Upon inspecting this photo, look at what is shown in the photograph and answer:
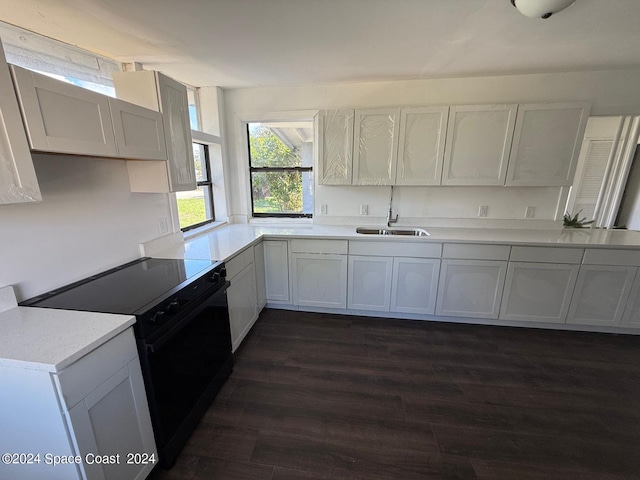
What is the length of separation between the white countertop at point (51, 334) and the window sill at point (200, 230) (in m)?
1.42

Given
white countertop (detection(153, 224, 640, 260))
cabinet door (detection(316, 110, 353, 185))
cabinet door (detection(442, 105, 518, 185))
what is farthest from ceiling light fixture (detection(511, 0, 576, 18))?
white countertop (detection(153, 224, 640, 260))

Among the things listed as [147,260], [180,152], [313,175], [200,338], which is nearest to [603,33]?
[313,175]

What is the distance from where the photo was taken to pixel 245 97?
3008 millimetres

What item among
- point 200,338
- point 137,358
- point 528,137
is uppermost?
point 528,137

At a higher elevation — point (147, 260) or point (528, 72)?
point (528, 72)

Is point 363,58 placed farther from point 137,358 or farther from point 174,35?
point 137,358

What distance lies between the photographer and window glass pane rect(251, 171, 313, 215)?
3.29 m

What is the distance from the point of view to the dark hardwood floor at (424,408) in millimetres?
1394

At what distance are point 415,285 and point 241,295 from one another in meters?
1.64

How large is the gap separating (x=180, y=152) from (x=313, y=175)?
154 centimetres

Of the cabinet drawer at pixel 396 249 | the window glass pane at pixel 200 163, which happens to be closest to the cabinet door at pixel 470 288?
the cabinet drawer at pixel 396 249

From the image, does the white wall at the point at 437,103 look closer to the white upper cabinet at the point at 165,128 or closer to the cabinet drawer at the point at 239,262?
the cabinet drawer at the point at 239,262

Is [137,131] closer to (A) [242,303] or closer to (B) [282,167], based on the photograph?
(A) [242,303]

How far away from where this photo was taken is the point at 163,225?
221 centimetres
